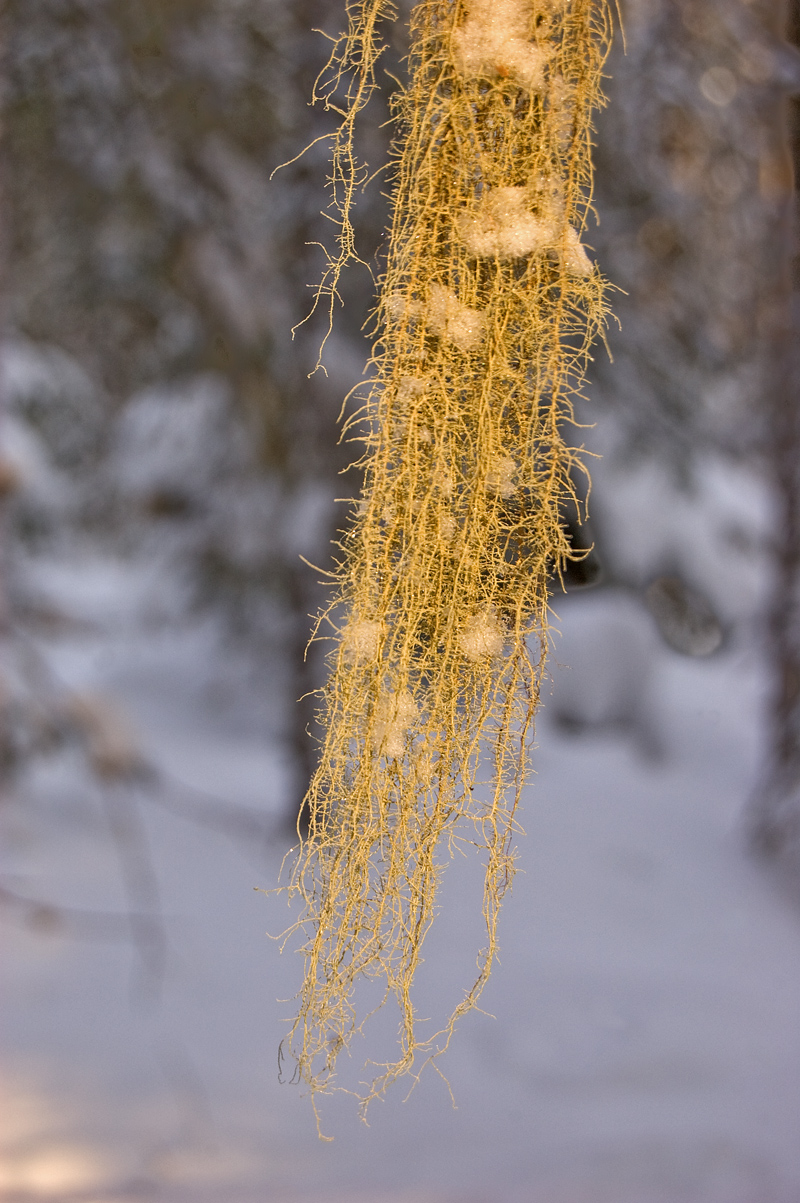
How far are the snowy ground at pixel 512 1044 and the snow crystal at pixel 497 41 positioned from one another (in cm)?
78

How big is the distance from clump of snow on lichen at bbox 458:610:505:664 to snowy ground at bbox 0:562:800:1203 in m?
0.67

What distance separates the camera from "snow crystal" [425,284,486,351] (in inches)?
11.7

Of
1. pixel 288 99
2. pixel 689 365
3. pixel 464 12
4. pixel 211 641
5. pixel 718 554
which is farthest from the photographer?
pixel 211 641

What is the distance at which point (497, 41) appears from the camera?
0.29m

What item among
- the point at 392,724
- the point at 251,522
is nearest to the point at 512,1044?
the point at 392,724

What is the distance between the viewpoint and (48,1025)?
1421 mm

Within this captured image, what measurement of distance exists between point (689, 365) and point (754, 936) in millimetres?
1140

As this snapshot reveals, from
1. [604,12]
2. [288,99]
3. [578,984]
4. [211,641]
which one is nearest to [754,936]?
[578,984]

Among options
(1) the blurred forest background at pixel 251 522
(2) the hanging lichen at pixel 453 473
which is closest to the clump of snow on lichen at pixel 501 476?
(2) the hanging lichen at pixel 453 473

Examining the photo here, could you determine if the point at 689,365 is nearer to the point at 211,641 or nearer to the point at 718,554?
the point at 718,554

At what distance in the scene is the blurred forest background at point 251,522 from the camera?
1.20 meters

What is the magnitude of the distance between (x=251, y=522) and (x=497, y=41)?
1961 mm

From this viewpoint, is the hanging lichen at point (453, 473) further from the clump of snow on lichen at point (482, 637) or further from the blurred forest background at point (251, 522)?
the blurred forest background at point (251, 522)

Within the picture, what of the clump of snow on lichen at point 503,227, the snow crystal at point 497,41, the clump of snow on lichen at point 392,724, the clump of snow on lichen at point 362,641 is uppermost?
the snow crystal at point 497,41
